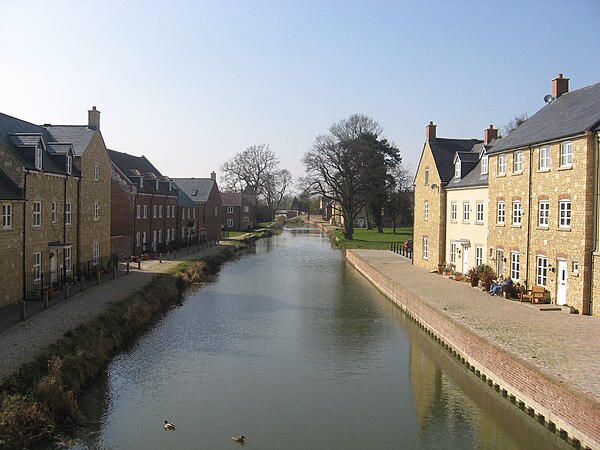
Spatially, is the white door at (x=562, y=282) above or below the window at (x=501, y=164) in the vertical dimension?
below

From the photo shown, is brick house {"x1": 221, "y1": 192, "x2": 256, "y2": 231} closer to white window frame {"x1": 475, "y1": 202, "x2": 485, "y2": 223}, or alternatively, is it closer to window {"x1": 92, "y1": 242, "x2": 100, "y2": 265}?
window {"x1": 92, "y1": 242, "x2": 100, "y2": 265}

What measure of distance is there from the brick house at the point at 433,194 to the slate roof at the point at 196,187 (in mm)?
29017

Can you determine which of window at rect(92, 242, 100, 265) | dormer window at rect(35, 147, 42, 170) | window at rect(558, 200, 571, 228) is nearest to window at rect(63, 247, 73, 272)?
window at rect(92, 242, 100, 265)

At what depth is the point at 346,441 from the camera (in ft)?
37.3

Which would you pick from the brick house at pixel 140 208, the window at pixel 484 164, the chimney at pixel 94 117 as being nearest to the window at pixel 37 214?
the chimney at pixel 94 117

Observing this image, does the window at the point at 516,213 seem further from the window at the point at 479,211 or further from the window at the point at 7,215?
the window at the point at 7,215

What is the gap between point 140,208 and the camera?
39.7 m

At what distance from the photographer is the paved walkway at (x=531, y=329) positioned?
39.7 ft

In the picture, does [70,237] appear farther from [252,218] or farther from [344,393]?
[252,218]

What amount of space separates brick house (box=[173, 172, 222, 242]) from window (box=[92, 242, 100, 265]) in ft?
89.1

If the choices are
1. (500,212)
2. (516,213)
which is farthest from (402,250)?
(516,213)

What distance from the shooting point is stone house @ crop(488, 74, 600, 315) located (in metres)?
18.0

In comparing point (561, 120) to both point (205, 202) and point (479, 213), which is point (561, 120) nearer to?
point (479, 213)

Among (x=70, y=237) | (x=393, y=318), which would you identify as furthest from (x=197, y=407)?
(x=70, y=237)
